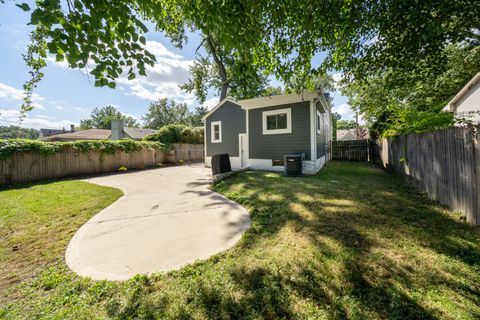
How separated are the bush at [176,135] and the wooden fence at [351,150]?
12873 mm

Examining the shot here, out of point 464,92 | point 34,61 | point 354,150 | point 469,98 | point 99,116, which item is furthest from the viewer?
point 99,116

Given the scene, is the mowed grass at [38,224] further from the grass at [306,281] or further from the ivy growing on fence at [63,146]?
the ivy growing on fence at [63,146]

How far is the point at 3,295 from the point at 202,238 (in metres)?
2.31

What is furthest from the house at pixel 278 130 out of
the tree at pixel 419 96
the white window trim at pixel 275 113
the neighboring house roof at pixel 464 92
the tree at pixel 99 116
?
the tree at pixel 99 116

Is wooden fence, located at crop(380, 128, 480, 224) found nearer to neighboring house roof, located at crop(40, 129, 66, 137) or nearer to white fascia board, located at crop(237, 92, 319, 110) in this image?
white fascia board, located at crop(237, 92, 319, 110)

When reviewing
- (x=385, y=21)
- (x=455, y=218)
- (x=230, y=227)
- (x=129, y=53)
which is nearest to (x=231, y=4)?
(x=129, y=53)

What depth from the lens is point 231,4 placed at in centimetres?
335

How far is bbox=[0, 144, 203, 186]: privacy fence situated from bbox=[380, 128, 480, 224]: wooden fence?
1507cm

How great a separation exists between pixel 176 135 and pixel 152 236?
16113 mm

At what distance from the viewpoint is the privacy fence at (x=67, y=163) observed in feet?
28.9

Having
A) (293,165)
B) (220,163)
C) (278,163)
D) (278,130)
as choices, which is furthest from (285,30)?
(278,163)

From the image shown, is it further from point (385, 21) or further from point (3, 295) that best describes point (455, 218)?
point (3, 295)

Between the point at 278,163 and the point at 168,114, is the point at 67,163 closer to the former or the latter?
the point at 278,163

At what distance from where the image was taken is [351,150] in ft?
50.2
